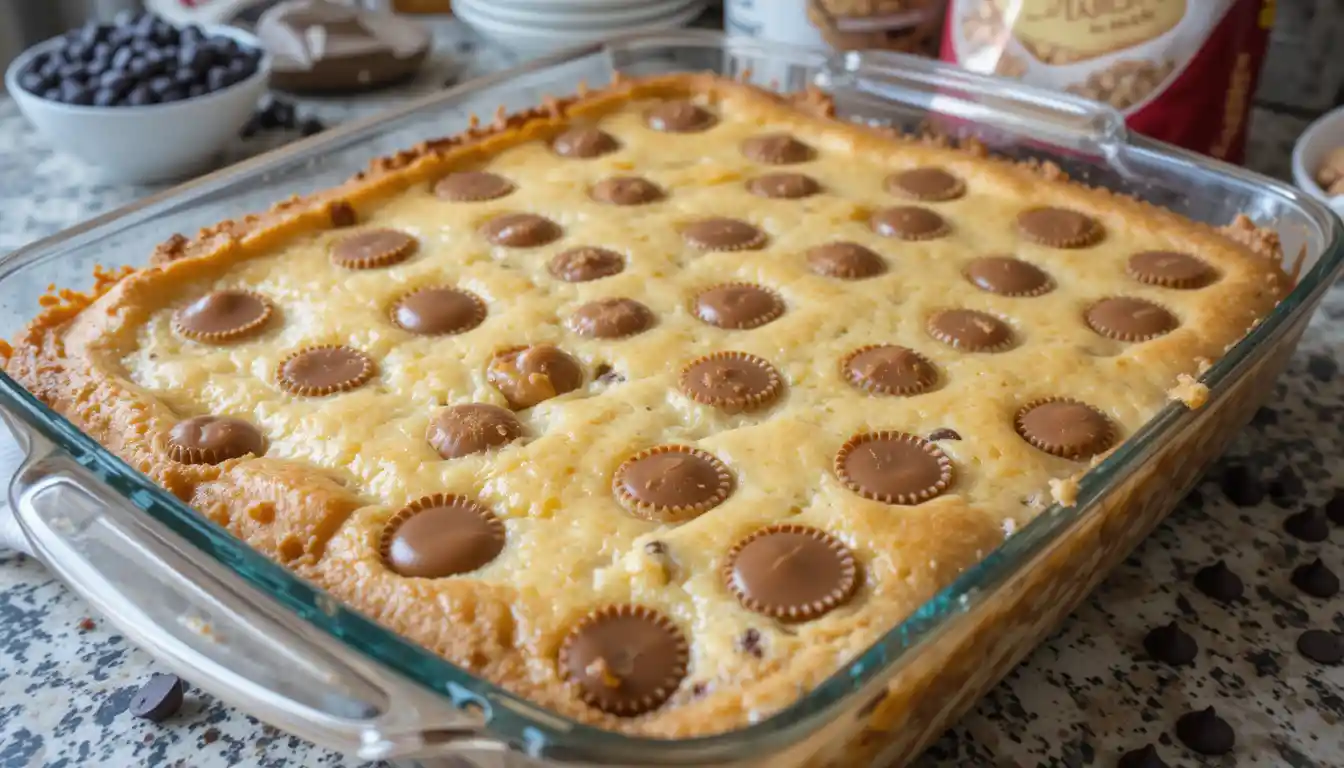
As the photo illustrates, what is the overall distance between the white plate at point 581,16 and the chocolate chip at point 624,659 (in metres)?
1.39

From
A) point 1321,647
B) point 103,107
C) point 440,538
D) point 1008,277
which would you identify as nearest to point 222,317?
point 440,538

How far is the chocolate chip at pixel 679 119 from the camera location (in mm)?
1608

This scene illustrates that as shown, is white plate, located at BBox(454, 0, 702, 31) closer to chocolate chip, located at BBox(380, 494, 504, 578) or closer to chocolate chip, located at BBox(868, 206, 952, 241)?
chocolate chip, located at BBox(868, 206, 952, 241)

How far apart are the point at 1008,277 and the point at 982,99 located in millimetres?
397

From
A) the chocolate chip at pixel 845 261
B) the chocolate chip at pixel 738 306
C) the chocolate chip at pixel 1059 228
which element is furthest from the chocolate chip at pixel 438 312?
the chocolate chip at pixel 1059 228

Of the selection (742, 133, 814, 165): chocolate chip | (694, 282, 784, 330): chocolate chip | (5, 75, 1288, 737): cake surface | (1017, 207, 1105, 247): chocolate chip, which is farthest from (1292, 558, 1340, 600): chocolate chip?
(742, 133, 814, 165): chocolate chip

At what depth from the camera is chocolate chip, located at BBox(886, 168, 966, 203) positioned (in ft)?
4.67

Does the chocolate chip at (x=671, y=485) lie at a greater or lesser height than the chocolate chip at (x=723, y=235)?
lesser

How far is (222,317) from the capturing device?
3.92 ft

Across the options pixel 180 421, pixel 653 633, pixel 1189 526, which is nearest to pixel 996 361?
pixel 1189 526

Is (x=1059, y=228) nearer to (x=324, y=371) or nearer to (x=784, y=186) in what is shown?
(x=784, y=186)

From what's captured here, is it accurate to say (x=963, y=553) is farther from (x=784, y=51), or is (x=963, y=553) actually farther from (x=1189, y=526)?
(x=784, y=51)

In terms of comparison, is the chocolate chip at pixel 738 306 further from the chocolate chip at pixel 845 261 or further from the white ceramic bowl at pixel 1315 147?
the white ceramic bowl at pixel 1315 147

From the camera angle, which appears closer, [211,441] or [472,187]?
[211,441]
